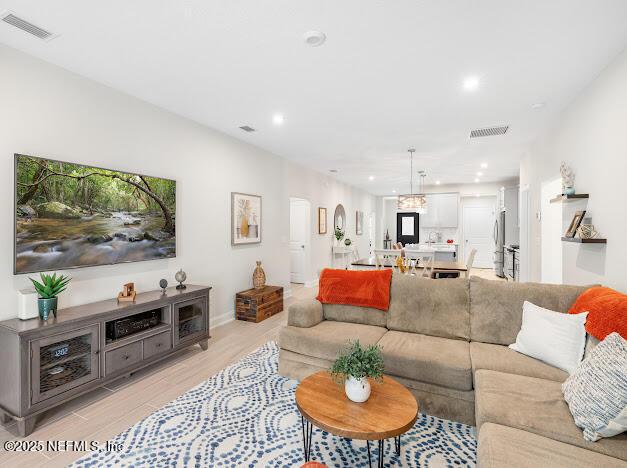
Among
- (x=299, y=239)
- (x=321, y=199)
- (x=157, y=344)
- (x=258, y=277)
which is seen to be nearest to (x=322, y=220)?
(x=321, y=199)

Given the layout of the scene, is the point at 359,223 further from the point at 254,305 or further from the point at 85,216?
the point at 85,216

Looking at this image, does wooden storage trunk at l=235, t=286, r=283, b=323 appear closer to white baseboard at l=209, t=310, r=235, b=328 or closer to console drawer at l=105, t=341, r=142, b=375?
white baseboard at l=209, t=310, r=235, b=328

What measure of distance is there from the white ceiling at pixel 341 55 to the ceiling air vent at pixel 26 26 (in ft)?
0.24

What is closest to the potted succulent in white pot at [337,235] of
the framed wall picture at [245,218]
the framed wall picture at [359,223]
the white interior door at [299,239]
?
the white interior door at [299,239]

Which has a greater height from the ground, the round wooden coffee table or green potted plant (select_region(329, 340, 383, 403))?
green potted plant (select_region(329, 340, 383, 403))

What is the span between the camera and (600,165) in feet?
8.93

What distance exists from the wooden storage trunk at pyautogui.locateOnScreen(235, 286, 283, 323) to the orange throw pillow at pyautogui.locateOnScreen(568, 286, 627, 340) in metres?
3.54

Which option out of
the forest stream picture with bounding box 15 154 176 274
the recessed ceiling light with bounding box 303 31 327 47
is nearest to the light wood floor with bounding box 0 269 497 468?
the forest stream picture with bounding box 15 154 176 274

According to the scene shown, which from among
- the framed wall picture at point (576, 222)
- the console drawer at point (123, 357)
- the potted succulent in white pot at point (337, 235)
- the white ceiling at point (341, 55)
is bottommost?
the console drawer at point (123, 357)

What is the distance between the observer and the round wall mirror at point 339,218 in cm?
838

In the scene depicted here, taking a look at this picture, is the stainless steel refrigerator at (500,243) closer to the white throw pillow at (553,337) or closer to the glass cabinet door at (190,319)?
the white throw pillow at (553,337)

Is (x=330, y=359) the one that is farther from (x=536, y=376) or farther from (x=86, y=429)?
(x=86, y=429)

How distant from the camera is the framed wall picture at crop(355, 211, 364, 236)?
9.89 metres

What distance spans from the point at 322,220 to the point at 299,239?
0.73 meters
